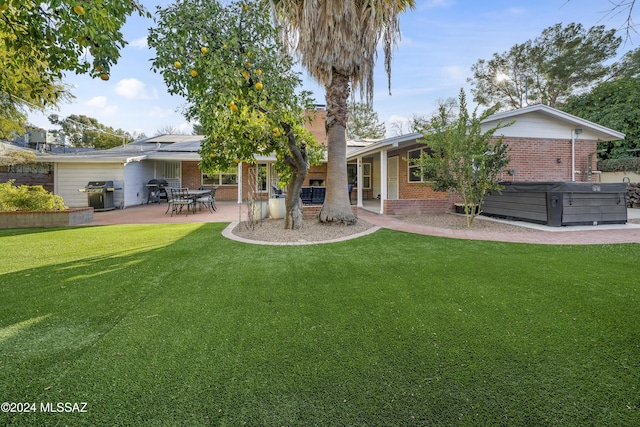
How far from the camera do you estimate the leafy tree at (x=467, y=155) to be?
8328 mm

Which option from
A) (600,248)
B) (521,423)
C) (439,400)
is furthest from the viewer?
(600,248)

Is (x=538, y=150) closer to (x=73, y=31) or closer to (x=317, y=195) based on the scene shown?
(x=317, y=195)

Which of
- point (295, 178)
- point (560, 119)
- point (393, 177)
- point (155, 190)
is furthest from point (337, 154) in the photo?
point (155, 190)

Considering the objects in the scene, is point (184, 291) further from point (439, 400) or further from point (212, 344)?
point (439, 400)

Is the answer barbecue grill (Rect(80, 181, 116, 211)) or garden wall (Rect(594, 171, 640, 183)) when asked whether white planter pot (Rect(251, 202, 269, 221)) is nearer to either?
barbecue grill (Rect(80, 181, 116, 211))

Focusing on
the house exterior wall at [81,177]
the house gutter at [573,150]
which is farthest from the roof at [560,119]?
the house exterior wall at [81,177]

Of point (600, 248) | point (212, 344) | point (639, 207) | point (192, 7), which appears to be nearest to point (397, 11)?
point (192, 7)

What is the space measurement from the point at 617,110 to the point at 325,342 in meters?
25.7

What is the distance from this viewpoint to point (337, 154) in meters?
8.92

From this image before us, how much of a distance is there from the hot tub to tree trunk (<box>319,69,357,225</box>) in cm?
528

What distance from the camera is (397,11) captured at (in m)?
8.77

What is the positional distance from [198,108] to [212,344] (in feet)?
14.0

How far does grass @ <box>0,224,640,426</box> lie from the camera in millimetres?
1854

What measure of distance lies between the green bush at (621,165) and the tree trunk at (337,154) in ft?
51.4
